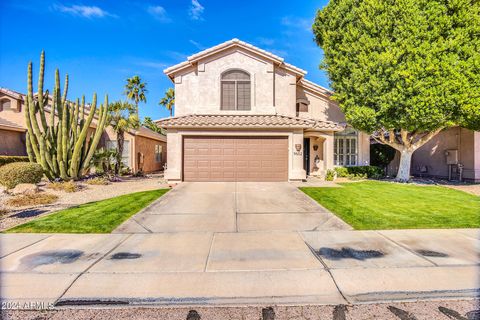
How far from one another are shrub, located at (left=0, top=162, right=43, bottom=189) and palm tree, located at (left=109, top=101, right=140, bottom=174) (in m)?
5.61

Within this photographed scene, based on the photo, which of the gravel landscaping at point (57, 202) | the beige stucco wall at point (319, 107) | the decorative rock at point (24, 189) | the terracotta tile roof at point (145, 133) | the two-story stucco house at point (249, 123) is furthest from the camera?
the terracotta tile roof at point (145, 133)

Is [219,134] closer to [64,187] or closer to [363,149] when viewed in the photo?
[64,187]

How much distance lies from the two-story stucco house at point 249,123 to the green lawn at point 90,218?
4.67 m

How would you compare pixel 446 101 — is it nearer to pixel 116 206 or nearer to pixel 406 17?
pixel 406 17

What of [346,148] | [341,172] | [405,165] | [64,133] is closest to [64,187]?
[64,133]

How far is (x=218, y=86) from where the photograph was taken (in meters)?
15.5

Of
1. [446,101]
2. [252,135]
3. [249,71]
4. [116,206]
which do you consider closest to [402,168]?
[446,101]

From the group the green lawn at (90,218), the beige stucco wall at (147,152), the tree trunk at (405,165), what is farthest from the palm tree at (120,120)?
the tree trunk at (405,165)

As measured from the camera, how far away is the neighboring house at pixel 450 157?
15242mm

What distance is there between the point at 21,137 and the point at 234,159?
53.0 feet

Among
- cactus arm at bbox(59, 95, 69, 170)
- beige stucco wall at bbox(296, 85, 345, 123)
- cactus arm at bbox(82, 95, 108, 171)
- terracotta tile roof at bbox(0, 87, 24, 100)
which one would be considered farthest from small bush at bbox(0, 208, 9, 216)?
beige stucco wall at bbox(296, 85, 345, 123)

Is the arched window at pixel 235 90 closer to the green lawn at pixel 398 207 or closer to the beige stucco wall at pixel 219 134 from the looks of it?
the beige stucco wall at pixel 219 134

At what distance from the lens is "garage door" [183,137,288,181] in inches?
536

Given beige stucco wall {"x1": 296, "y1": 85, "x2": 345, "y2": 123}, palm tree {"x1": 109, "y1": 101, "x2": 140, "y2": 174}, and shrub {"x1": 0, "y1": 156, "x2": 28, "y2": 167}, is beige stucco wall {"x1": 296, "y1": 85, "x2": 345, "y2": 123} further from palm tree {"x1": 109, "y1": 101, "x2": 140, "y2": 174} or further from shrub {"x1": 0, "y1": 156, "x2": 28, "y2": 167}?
shrub {"x1": 0, "y1": 156, "x2": 28, "y2": 167}
